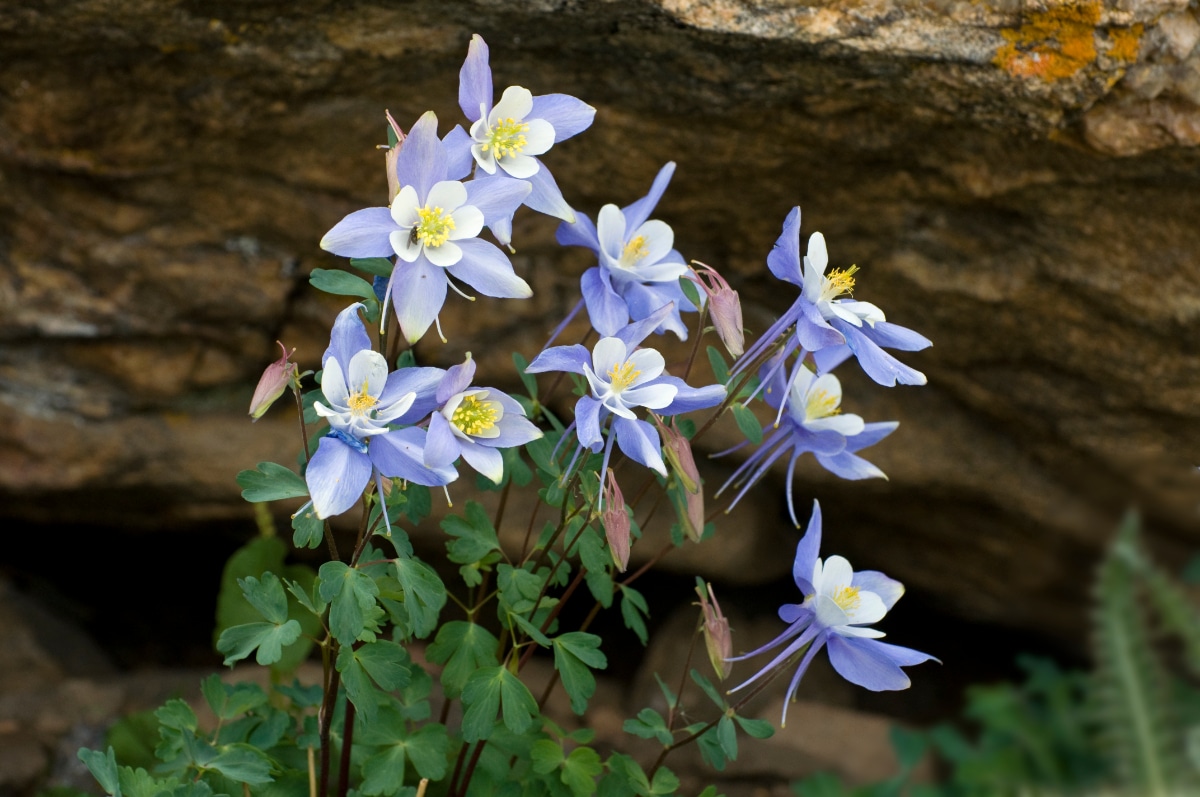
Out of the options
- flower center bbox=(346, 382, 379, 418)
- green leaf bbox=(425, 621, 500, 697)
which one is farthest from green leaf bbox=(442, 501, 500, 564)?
flower center bbox=(346, 382, 379, 418)

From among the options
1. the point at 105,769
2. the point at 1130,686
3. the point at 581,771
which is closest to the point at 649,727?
the point at 581,771

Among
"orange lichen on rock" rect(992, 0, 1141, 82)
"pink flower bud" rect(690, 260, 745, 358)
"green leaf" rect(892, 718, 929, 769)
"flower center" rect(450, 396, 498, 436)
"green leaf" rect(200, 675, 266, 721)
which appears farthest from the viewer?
"green leaf" rect(892, 718, 929, 769)

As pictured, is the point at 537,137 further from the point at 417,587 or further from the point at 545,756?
the point at 545,756

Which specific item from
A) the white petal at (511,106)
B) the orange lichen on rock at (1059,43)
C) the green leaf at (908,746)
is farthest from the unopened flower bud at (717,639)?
the green leaf at (908,746)

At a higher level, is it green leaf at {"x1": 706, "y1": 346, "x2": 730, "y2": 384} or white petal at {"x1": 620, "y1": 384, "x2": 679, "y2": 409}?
white petal at {"x1": 620, "y1": 384, "x2": 679, "y2": 409}

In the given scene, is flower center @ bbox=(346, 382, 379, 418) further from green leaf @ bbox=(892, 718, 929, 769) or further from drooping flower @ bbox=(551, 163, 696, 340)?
green leaf @ bbox=(892, 718, 929, 769)
